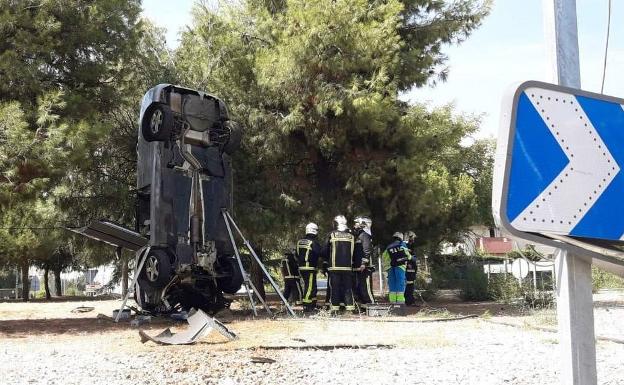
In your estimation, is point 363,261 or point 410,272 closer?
point 363,261

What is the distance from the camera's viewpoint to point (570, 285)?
231 cm

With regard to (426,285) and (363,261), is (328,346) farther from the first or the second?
(426,285)

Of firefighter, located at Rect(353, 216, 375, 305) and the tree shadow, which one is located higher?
firefighter, located at Rect(353, 216, 375, 305)

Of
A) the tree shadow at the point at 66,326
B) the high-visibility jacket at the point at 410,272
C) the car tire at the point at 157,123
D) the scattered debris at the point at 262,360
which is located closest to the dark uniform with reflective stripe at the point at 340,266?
the high-visibility jacket at the point at 410,272

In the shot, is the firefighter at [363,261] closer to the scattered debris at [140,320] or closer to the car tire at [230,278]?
the car tire at [230,278]

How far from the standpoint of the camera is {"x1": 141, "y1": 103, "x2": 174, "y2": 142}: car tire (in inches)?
417

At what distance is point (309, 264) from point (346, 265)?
2.53 ft

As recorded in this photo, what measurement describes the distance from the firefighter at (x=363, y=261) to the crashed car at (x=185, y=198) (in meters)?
2.73

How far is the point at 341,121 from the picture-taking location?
47.1 feet

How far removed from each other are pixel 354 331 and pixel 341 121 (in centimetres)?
609

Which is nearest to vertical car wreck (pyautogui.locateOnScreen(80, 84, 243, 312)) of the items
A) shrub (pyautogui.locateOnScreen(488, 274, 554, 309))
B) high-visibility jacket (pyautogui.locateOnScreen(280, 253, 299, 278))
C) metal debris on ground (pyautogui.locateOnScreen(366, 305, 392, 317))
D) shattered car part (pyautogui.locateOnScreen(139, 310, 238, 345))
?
shattered car part (pyautogui.locateOnScreen(139, 310, 238, 345))

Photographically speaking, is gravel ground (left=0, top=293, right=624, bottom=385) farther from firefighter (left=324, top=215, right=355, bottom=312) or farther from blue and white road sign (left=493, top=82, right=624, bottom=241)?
blue and white road sign (left=493, top=82, right=624, bottom=241)

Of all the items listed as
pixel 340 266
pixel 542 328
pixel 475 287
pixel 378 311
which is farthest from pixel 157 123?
pixel 475 287

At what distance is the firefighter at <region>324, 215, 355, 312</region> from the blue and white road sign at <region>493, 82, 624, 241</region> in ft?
34.5
